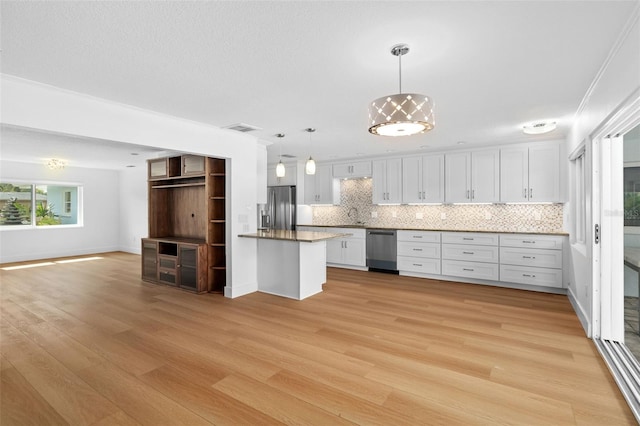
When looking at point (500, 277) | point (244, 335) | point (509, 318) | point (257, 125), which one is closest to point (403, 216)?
point (500, 277)

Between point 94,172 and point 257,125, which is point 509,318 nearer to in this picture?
point 257,125

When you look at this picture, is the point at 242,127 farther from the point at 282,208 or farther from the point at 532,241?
the point at 532,241

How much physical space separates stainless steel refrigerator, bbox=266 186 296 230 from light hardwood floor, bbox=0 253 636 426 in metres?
3.05

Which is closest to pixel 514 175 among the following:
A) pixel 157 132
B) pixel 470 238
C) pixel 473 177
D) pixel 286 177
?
pixel 473 177

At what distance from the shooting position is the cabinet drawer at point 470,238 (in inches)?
211

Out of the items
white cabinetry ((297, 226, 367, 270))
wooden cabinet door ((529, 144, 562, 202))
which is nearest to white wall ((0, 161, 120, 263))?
white cabinetry ((297, 226, 367, 270))

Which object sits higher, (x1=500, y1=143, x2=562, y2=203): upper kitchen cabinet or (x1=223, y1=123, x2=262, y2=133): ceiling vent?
(x1=223, y1=123, x2=262, y2=133): ceiling vent

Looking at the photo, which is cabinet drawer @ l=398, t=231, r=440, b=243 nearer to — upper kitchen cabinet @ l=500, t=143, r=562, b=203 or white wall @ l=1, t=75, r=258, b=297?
upper kitchen cabinet @ l=500, t=143, r=562, b=203

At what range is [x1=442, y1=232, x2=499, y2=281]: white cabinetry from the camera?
5363 mm

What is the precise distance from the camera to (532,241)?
198 inches

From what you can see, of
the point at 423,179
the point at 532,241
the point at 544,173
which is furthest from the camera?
the point at 423,179

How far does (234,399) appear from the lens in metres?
2.20

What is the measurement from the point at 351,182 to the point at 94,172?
7.15 metres

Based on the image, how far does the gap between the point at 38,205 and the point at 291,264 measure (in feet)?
24.6
